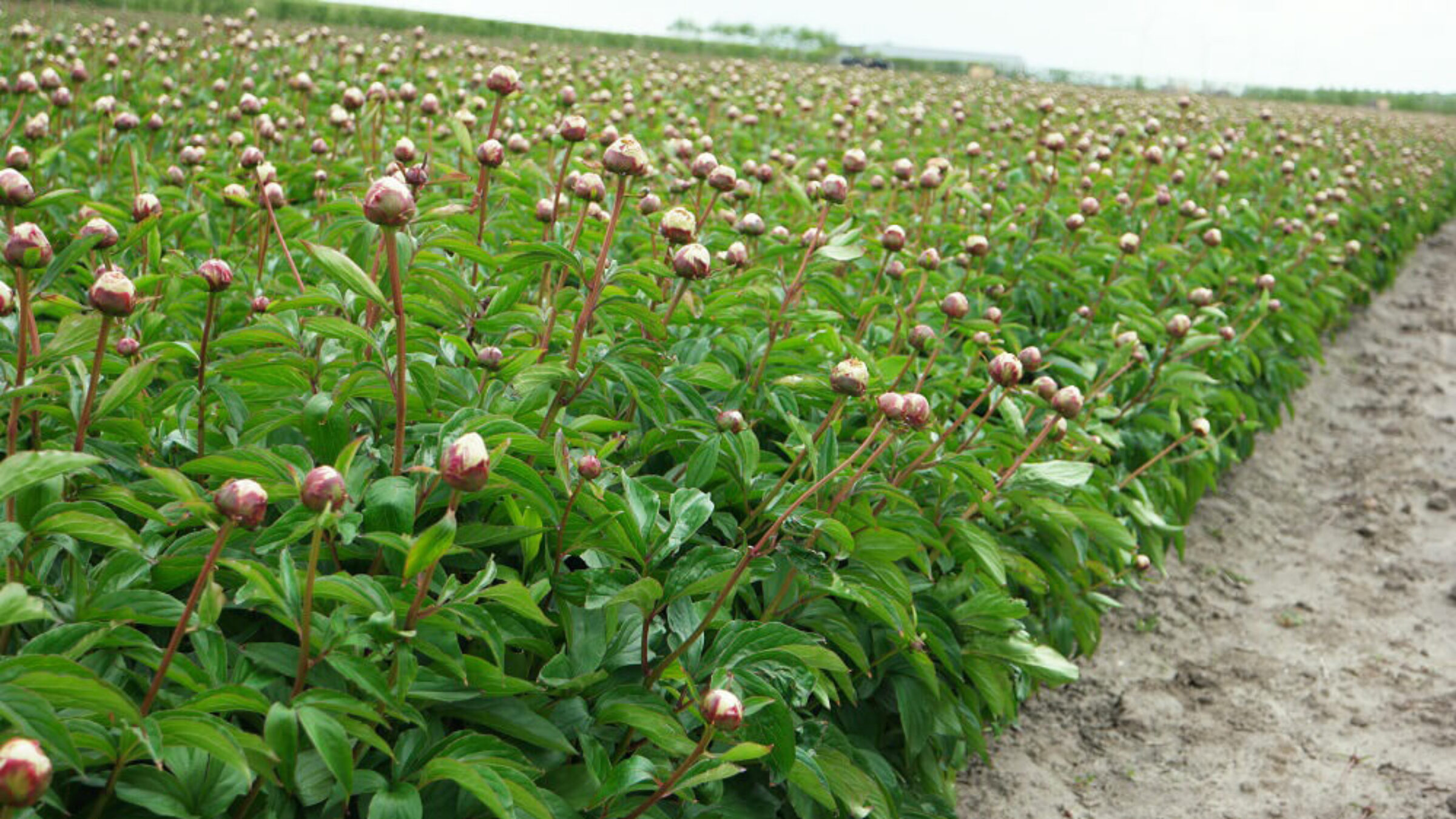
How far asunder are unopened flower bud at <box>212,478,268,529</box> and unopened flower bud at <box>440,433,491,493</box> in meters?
0.17

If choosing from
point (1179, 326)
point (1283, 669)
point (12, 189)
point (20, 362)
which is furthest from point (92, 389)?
point (1283, 669)

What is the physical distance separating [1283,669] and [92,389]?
3228 millimetres

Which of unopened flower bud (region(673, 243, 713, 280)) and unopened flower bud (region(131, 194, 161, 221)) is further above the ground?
unopened flower bud (region(673, 243, 713, 280))

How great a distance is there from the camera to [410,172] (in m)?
1.85

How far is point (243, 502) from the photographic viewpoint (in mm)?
1039

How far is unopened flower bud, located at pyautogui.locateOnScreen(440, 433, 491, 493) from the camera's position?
110 centimetres

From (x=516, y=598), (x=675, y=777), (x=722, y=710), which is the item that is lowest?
(x=675, y=777)

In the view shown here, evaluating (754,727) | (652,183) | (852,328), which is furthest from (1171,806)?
(652,183)

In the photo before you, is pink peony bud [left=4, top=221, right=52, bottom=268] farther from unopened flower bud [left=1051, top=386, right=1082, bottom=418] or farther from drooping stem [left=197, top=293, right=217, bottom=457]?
unopened flower bud [left=1051, top=386, right=1082, bottom=418]

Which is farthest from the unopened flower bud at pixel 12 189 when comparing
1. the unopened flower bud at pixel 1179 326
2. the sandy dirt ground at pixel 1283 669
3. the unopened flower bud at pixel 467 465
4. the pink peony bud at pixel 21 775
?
the unopened flower bud at pixel 1179 326

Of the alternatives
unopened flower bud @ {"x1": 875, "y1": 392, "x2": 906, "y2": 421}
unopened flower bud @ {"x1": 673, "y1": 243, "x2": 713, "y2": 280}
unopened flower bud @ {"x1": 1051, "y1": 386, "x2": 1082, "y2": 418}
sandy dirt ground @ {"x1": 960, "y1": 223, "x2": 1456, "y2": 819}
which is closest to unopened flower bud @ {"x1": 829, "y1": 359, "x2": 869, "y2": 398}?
unopened flower bud @ {"x1": 875, "y1": 392, "x2": 906, "y2": 421}

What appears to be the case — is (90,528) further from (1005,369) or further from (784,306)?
(1005,369)

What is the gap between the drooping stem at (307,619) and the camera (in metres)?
1.05

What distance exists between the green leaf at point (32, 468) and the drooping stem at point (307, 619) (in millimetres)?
208
